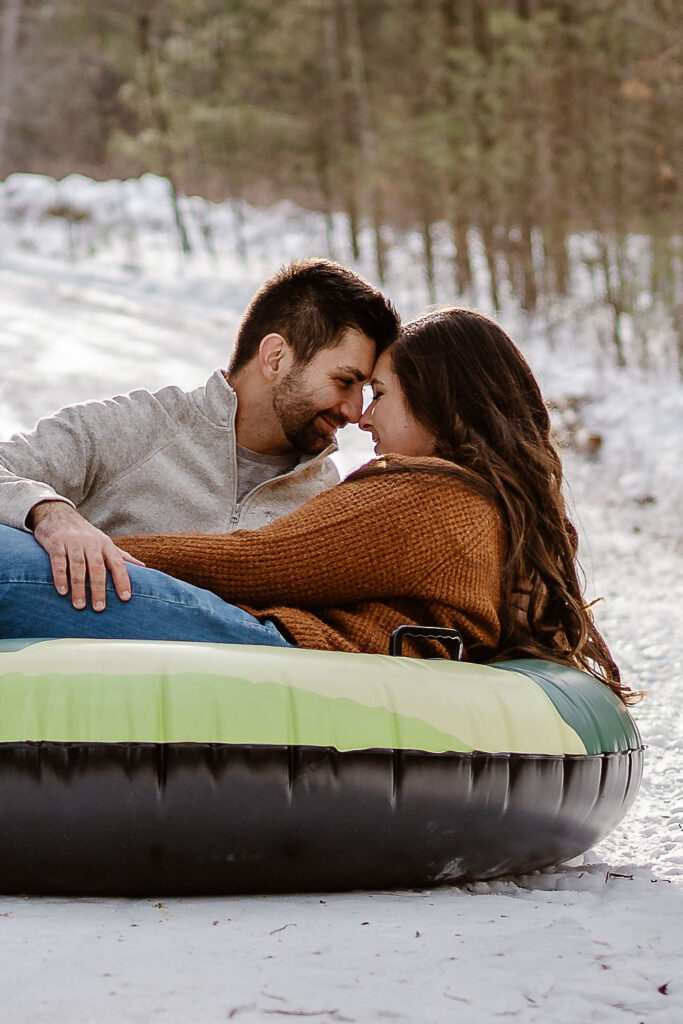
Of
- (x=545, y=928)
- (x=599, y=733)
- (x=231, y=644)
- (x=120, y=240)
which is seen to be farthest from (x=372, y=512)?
(x=120, y=240)

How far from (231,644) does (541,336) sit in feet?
31.7

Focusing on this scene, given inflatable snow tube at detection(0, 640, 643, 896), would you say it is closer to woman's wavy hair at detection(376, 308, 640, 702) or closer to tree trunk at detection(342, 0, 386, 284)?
woman's wavy hair at detection(376, 308, 640, 702)

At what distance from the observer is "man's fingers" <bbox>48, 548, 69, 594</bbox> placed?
2350 mm

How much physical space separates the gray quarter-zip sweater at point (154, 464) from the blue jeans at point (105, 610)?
54cm

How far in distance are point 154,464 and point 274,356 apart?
16.9 inches

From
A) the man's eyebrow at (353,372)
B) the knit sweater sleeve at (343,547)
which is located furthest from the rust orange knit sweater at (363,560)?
the man's eyebrow at (353,372)

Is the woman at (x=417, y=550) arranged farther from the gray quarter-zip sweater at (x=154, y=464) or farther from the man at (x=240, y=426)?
the gray quarter-zip sweater at (x=154, y=464)

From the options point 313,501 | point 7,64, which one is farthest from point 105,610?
point 7,64

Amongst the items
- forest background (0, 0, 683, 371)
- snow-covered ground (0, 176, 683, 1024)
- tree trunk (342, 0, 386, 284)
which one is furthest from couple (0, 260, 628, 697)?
tree trunk (342, 0, 386, 284)

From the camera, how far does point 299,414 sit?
3125 mm

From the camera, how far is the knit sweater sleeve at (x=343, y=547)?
2428 mm

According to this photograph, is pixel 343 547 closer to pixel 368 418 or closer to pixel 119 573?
pixel 119 573

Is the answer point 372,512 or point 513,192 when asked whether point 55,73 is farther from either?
Answer: point 372,512

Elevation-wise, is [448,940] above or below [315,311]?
below
